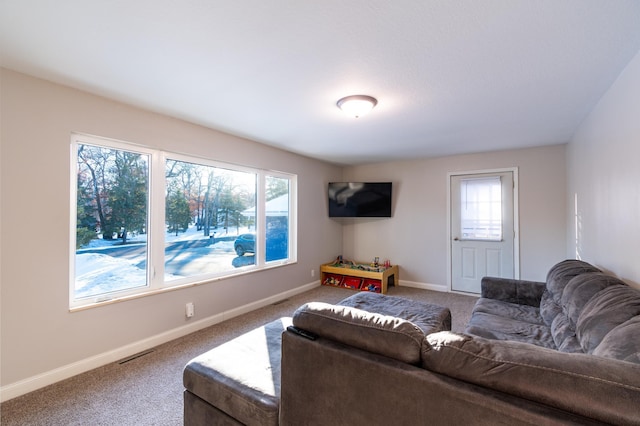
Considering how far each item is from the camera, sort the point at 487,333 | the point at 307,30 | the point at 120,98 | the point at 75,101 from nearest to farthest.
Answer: the point at 307,30
the point at 487,333
the point at 75,101
the point at 120,98

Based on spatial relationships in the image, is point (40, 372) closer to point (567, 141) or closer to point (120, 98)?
point (120, 98)

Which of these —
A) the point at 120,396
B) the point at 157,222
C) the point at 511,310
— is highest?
the point at 157,222

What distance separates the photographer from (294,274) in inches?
178

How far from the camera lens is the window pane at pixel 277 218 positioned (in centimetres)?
418

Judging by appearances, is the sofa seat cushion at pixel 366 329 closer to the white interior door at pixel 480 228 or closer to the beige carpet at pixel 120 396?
the beige carpet at pixel 120 396

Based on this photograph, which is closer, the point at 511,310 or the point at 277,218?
the point at 511,310

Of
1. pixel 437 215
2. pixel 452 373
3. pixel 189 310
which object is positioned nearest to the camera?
pixel 452 373

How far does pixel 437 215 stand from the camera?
189 inches

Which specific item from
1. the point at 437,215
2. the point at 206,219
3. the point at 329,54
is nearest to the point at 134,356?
the point at 206,219

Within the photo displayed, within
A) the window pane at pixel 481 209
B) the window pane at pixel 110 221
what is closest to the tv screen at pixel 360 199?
the window pane at pixel 481 209

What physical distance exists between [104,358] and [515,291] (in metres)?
3.84

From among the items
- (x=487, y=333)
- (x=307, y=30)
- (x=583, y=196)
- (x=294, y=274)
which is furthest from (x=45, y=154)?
(x=583, y=196)

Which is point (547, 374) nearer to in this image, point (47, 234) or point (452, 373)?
point (452, 373)

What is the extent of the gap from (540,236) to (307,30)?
172 inches
